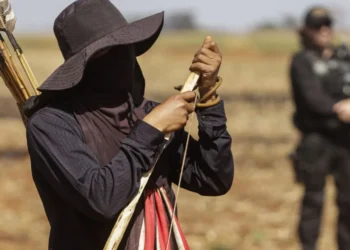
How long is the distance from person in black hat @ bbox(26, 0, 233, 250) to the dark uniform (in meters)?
3.74

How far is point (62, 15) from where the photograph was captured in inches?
107

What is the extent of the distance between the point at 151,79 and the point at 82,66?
85.9ft

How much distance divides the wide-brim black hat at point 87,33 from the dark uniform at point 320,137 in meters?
3.94

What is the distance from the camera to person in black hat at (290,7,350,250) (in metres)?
6.46

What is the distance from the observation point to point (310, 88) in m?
6.52

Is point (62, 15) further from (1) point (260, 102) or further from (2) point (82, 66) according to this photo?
(1) point (260, 102)

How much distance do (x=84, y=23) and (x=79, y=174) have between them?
49 centimetres

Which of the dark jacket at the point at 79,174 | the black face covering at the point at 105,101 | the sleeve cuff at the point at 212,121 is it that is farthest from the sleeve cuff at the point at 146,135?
the sleeve cuff at the point at 212,121

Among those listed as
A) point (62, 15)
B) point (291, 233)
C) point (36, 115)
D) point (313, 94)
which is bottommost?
point (291, 233)

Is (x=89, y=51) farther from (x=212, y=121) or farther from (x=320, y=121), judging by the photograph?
(x=320, y=121)

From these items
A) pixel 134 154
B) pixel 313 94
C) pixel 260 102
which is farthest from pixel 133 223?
pixel 260 102

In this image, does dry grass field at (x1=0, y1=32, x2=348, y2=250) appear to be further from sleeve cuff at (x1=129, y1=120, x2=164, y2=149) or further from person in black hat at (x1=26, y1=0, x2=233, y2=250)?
sleeve cuff at (x1=129, y1=120, x2=164, y2=149)

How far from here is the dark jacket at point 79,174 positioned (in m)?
2.51

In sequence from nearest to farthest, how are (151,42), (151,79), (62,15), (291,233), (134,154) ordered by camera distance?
(134,154) → (62,15) → (151,42) → (291,233) → (151,79)
